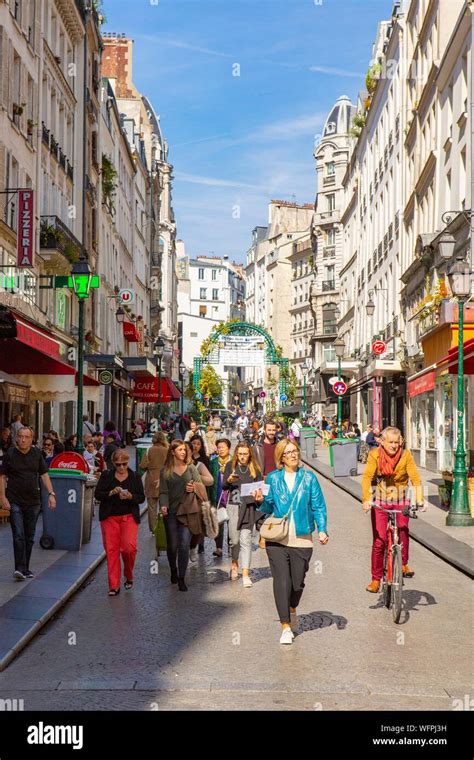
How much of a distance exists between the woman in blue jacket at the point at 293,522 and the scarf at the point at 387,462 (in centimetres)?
170

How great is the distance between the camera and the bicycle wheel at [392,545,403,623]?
30.3 ft

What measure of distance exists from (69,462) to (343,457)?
1755cm

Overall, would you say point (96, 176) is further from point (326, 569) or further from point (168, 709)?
point (168, 709)

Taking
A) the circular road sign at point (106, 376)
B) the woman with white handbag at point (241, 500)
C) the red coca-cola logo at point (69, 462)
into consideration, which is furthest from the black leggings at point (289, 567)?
the circular road sign at point (106, 376)

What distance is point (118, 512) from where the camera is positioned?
35.7 ft

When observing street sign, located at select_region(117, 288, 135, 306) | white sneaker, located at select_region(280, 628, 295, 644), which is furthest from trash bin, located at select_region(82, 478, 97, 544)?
street sign, located at select_region(117, 288, 135, 306)

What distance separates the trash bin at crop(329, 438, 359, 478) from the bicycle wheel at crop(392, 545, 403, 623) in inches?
836

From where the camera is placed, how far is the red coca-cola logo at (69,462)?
46.7 ft

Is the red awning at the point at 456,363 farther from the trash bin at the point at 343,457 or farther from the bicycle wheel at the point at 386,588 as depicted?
the trash bin at the point at 343,457

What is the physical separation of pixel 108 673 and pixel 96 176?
36.4 meters

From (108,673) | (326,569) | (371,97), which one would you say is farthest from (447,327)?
(371,97)

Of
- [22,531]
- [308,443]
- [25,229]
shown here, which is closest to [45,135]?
[25,229]

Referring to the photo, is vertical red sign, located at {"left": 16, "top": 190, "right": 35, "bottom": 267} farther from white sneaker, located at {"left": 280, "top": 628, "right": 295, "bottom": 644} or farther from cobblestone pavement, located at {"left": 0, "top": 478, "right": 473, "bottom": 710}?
white sneaker, located at {"left": 280, "top": 628, "right": 295, "bottom": 644}

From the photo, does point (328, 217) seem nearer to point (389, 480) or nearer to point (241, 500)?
point (241, 500)
